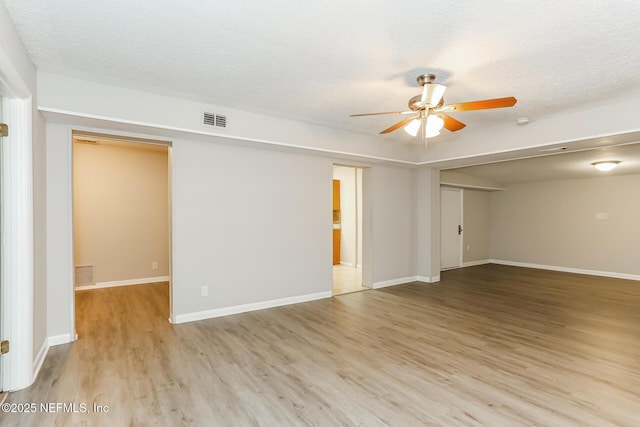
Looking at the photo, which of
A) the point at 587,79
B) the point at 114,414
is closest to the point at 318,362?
the point at 114,414

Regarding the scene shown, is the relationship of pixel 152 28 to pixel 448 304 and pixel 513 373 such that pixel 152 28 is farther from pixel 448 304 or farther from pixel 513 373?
pixel 448 304

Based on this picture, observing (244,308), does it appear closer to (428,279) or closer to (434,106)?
(434,106)

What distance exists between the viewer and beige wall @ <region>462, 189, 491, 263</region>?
27.8 ft

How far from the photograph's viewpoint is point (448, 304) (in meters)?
4.79

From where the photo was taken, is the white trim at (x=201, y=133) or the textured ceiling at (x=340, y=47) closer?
the textured ceiling at (x=340, y=47)

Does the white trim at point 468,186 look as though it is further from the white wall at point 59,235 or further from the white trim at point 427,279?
the white wall at point 59,235

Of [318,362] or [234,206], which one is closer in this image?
[318,362]

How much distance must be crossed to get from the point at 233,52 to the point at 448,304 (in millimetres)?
4270

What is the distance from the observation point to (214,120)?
3762mm

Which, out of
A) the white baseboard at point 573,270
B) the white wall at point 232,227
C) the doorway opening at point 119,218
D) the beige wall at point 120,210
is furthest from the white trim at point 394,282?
the beige wall at point 120,210

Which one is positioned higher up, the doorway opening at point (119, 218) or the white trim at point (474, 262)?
the doorway opening at point (119, 218)

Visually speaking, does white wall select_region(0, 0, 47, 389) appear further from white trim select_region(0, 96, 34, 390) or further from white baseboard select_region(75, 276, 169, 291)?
white baseboard select_region(75, 276, 169, 291)

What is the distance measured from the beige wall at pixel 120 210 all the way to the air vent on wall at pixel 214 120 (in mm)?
2693

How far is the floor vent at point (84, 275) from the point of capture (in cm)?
551
